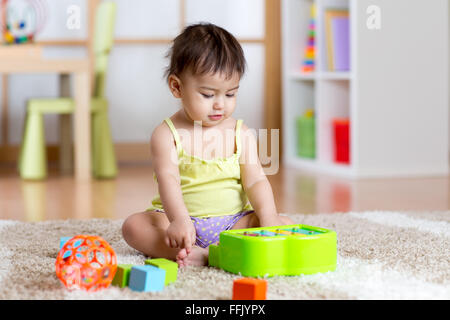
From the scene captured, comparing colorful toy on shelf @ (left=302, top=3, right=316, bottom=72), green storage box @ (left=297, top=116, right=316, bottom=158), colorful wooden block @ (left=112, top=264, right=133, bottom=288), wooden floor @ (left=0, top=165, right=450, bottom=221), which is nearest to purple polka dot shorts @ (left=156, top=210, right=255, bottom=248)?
colorful wooden block @ (left=112, top=264, right=133, bottom=288)

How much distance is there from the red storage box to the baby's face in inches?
60.3

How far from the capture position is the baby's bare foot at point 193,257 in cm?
112

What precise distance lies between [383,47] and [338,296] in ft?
5.83

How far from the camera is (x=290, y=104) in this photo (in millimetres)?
3127

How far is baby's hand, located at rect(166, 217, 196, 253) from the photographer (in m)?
1.12

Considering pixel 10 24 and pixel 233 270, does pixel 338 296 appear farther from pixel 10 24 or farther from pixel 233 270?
pixel 10 24

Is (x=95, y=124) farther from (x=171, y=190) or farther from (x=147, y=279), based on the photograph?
(x=147, y=279)

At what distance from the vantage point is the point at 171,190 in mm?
1181

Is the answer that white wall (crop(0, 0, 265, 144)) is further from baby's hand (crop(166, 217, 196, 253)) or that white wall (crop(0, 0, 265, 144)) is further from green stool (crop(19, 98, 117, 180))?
baby's hand (crop(166, 217, 196, 253))

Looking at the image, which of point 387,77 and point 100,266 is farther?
point 387,77

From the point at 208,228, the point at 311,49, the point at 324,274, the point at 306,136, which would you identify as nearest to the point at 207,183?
the point at 208,228

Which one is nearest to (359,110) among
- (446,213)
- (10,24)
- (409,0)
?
(409,0)

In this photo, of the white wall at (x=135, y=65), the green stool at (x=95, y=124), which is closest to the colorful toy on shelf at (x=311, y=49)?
the white wall at (x=135, y=65)

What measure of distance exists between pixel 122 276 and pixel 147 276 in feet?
0.18
